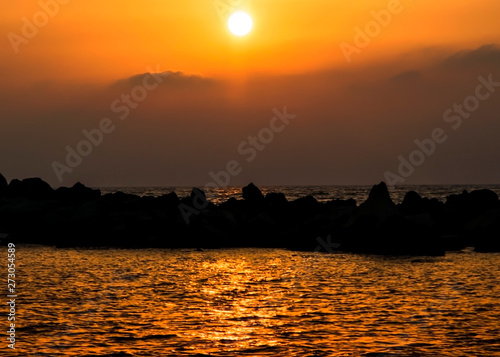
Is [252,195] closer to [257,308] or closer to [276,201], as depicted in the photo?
[276,201]

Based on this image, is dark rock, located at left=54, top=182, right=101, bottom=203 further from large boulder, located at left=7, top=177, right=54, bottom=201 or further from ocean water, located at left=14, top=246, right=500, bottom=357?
ocean water, located at left=14, top=246, right=500, bottom=357

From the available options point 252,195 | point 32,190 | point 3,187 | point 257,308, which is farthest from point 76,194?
point 257,308

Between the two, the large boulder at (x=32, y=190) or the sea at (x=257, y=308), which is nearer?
the sea at (x=257, y=308)

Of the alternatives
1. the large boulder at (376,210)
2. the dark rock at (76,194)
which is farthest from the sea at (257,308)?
the dark rock at (76,194)

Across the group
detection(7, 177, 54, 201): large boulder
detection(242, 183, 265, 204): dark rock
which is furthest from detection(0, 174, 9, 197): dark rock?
detection(242, 183, 265, 204): dark rock

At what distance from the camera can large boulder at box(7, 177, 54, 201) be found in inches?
Result: 2367

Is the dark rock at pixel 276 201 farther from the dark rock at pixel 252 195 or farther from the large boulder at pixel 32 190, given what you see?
the large boulder at pixel 32 190

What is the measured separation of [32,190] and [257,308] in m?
Result: 44.6

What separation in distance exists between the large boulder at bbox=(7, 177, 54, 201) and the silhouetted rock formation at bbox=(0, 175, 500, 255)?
13.8ft

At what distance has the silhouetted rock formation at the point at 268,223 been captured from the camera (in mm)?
40719

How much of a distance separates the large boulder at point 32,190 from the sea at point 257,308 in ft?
82.4

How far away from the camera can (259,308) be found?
21.4 m

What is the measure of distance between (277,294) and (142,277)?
7.60 m

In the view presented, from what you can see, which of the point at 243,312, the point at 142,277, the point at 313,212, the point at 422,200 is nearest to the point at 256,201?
the point at 313,212
